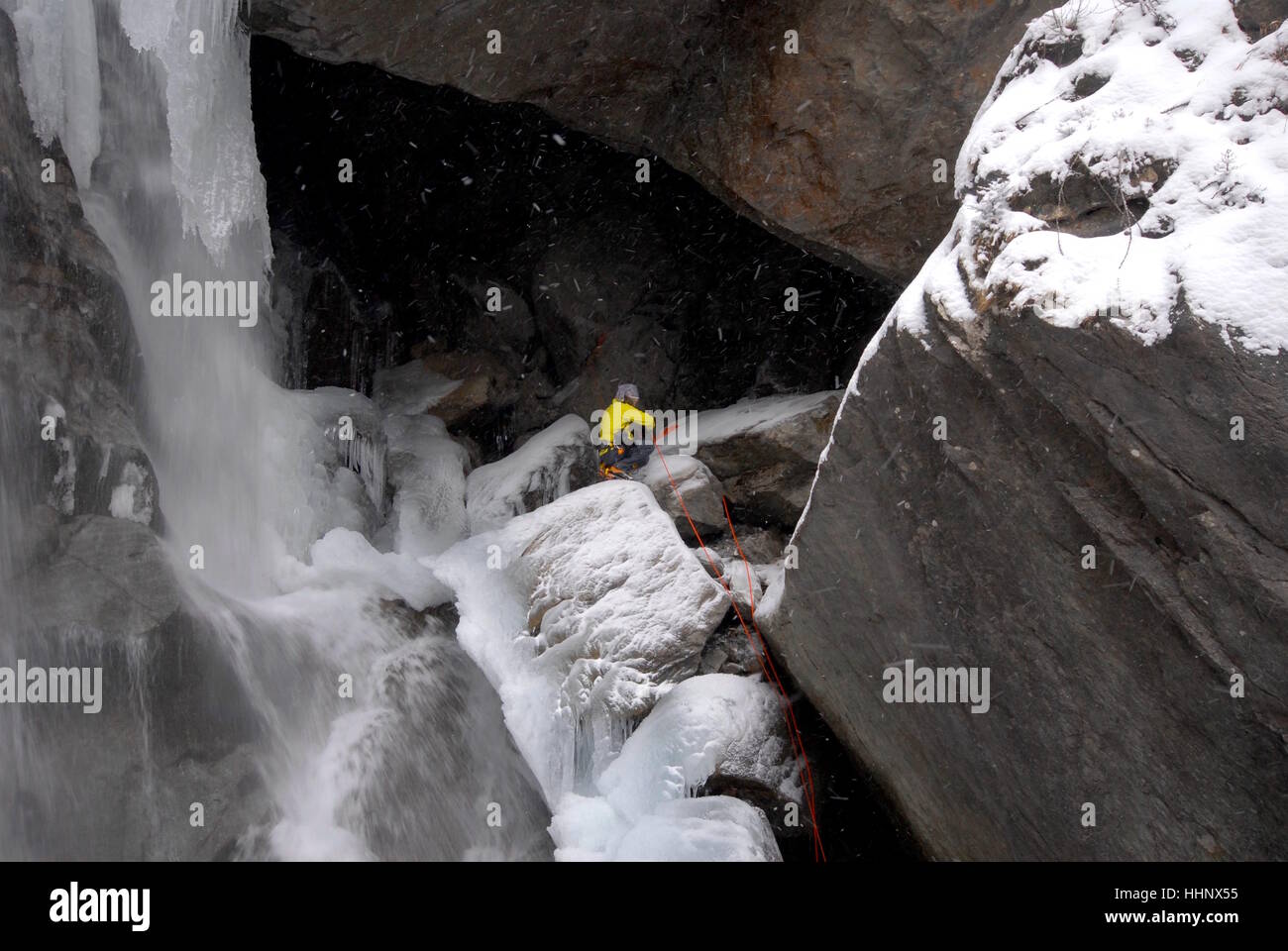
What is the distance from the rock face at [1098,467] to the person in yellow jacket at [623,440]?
341 cm

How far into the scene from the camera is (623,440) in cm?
805

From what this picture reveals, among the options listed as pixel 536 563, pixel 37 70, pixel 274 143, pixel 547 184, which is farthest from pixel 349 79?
pixel 536 563

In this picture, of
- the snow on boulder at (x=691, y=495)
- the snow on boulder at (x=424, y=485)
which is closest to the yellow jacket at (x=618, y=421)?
the snow on boulder at (x=691, y=495)

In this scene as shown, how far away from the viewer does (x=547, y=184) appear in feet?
34.4

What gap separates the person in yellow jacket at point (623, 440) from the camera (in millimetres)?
8047

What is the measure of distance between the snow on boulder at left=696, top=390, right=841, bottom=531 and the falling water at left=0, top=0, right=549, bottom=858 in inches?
109

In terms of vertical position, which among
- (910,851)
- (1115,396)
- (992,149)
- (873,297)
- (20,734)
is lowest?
(910,851)

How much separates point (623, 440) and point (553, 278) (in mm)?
3359

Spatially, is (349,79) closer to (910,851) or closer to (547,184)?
(547,184)

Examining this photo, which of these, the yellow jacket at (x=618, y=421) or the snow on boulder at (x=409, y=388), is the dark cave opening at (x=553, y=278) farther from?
the yellow jacket at (x=618, y=421)

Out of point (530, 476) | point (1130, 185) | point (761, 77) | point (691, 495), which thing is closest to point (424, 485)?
point (530, 476)

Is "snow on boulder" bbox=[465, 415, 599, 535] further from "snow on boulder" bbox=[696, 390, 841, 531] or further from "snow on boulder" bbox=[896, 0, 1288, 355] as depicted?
"snow on boulder" bbox=[896, 0, 1288, 355]

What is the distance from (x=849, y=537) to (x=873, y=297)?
6097 mm

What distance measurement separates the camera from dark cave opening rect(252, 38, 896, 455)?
33.2 feet
